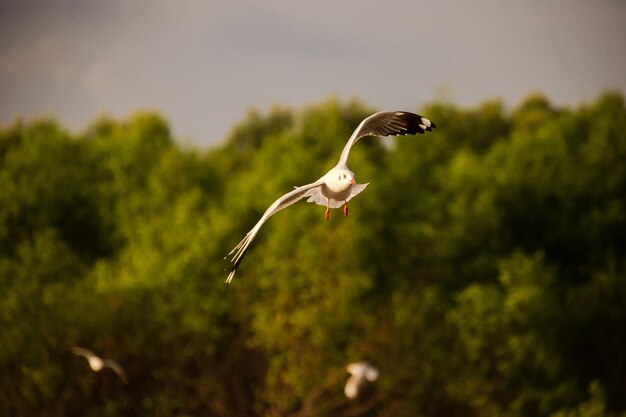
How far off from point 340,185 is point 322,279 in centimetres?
3753

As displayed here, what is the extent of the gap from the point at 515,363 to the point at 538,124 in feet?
91.5

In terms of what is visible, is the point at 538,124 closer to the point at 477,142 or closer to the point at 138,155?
the point at 477,142

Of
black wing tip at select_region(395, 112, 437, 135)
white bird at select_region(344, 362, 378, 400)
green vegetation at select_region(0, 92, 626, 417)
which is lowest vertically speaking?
black wing tip at select_region(395, 112, 437, 135)

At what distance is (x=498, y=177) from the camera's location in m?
65.6

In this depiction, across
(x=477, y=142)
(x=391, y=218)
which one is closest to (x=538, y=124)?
(x=477, y=142)

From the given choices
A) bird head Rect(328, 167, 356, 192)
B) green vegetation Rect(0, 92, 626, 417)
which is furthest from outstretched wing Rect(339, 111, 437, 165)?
green vegetation Rect(0, 92, 626, 417)

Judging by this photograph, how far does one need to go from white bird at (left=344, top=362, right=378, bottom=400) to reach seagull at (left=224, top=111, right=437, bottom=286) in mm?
26073

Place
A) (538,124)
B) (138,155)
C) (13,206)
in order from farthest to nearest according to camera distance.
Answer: (538,124), (138,155), (13,206)

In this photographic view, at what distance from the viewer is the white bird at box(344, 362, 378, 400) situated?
4644cm

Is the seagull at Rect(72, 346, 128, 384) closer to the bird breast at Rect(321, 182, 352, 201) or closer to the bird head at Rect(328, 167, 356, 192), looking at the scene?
the bird breast at Rect(321, 182, 352, 201)

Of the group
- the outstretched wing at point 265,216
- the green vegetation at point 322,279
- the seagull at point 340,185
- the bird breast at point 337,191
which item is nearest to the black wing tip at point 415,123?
the seagull at point 340,185

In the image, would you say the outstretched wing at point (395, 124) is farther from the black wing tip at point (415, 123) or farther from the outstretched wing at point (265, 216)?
the outstretched wing at point (265, 216)

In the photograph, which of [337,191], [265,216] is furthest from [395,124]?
[265,216]

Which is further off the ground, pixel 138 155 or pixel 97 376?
pixel 138 155
